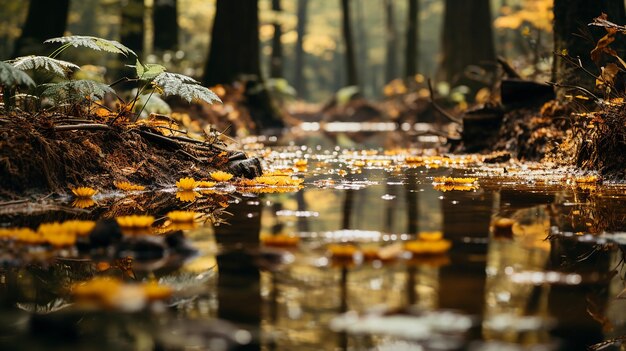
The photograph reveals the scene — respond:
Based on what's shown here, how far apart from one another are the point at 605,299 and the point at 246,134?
13.6 meters

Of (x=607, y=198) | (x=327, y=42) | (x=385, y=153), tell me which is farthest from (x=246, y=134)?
(x=327, y=42)

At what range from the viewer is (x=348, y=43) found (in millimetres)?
31812

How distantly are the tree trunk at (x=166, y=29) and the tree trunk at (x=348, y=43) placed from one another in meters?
13.4

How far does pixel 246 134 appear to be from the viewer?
15922 millimetres

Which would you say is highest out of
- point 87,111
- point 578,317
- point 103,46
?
point 103,46

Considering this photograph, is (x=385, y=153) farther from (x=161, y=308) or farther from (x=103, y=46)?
(x=161, y=308)

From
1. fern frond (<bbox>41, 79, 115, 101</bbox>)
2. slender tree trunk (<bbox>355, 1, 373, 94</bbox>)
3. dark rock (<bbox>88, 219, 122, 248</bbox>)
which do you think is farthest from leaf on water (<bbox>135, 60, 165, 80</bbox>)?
slender tree trunk (<bbox>355, 1, 373, 94</bbox>)

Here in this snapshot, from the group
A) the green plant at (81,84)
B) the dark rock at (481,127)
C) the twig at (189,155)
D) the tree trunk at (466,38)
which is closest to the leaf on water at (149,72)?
the green plant at (81,84)

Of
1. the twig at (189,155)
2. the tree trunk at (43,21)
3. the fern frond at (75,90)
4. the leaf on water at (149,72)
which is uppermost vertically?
the tree trunk at (43,21)

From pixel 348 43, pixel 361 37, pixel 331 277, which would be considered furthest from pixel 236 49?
pixel 361 37

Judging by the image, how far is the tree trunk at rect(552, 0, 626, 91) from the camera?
8156mm

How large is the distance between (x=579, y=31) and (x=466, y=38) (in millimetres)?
13321

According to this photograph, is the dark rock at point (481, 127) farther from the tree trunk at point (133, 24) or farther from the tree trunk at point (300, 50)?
the tree trunk at point (300, 50)

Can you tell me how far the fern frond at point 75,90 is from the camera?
17.3ft
